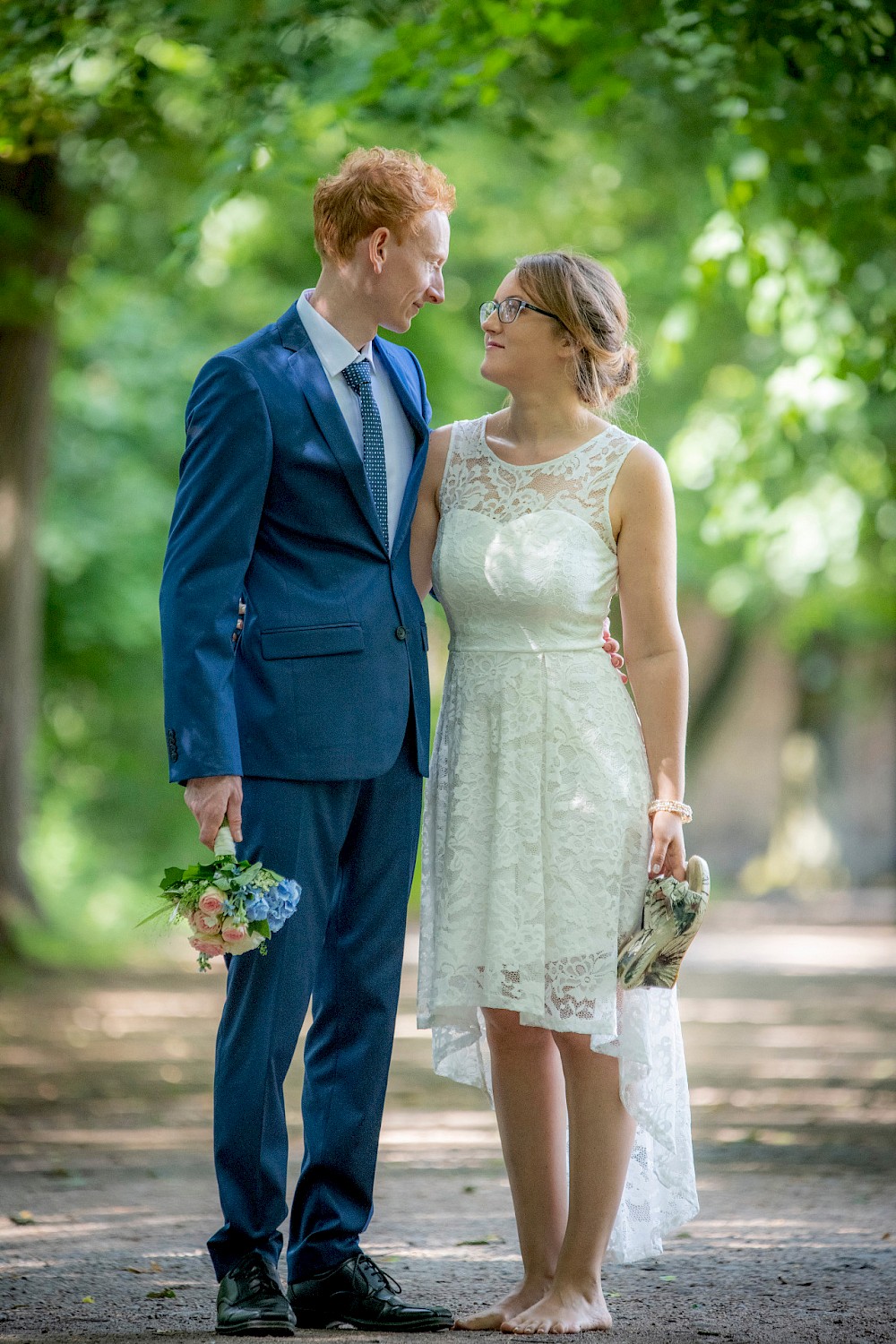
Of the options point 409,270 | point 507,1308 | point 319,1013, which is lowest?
point 507,1308

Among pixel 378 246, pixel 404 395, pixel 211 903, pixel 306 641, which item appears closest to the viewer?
pixel 211 903

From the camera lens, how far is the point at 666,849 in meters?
3.62

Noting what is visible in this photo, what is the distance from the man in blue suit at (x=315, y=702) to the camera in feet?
11.2

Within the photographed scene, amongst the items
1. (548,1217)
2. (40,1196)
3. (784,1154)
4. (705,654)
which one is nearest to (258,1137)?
(548,1217)

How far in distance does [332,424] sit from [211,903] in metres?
1.06

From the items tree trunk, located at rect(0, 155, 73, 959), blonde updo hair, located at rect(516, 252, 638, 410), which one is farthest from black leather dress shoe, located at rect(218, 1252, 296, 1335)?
tree trunk, located at rect(0, 155, 73, 959)

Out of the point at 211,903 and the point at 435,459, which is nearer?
the point at 211,903

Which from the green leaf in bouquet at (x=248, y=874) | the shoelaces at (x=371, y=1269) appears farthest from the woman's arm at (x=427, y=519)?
the shoelaces at (x=371, y=1269)

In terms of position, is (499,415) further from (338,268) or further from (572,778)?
(572,778)

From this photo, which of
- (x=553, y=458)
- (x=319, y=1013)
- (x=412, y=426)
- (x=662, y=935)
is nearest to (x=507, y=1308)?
(x=319, y=1013)

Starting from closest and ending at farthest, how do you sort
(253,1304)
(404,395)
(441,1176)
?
(253,1304) < (404,395) < (441,1176)

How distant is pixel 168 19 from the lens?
5.98 m

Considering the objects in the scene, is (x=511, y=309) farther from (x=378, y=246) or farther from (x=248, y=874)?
(x=248, y=874)
